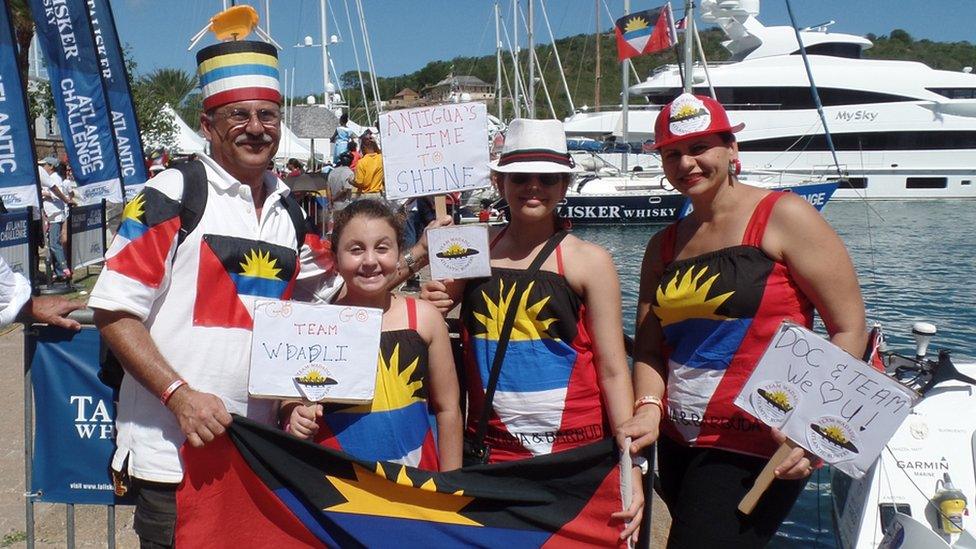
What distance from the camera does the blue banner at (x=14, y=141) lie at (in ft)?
26.4

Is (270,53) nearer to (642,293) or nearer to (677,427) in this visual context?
(642,293)

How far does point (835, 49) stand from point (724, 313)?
42817 mm

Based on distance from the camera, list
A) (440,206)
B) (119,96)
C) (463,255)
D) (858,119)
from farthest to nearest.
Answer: (858,119)
(119,96)
(440,206)
(463,255)

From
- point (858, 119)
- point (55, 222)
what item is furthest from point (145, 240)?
point (858, 119)

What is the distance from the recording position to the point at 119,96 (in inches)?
474

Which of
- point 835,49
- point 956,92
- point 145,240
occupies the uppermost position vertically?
point 835,49

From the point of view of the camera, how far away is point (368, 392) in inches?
98.3

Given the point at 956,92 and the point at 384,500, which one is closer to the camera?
the point at 384,500

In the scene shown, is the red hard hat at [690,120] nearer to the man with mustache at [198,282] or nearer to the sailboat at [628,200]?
the man with mustache at [198,282]

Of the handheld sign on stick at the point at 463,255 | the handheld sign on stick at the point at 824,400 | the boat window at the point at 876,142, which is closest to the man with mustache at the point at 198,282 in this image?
the handheld sign on stick at the point at 463,255

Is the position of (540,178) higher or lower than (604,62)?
lower

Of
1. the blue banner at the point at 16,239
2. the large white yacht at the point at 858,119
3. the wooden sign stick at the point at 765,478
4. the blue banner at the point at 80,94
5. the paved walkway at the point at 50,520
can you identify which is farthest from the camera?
the large white yacht at the point at 858,119

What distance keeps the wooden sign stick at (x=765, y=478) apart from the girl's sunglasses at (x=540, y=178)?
3.78ft

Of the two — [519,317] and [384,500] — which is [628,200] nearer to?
[519,317]
